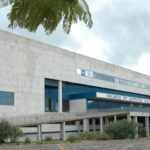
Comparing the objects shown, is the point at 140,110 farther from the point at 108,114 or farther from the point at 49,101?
the point at 49,101

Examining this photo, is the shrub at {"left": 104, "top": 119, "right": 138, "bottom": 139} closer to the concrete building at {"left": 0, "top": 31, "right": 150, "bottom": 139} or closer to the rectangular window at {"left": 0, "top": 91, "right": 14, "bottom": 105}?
the concrete building at {"left": 0, "top": 31, "right": 150, "bottom": 139}

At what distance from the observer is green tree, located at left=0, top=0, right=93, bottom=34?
8945 mm

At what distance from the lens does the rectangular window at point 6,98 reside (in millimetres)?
38812

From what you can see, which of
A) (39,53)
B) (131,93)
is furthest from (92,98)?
(131,93)

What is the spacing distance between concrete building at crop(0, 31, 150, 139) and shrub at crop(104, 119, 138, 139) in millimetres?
8329

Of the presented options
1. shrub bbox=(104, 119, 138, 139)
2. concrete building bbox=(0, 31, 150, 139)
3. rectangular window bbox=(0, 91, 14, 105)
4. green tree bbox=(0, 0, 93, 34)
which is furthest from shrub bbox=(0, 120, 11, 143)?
green tree bbox=(0, 0, 93, 34)

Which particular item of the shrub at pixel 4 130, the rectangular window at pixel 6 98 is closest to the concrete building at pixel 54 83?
the rectangular window at pixel 6 98

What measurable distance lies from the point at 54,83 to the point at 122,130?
15.5 meters

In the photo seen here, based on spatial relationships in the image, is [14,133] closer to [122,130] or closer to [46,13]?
[122,130]

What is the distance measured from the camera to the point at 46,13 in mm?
9367

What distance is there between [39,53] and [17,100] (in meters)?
8.61

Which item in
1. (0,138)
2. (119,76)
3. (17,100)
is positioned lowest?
(0,138)

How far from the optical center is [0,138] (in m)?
31.3

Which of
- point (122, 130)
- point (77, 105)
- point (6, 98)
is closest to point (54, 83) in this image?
point (77, 105)
